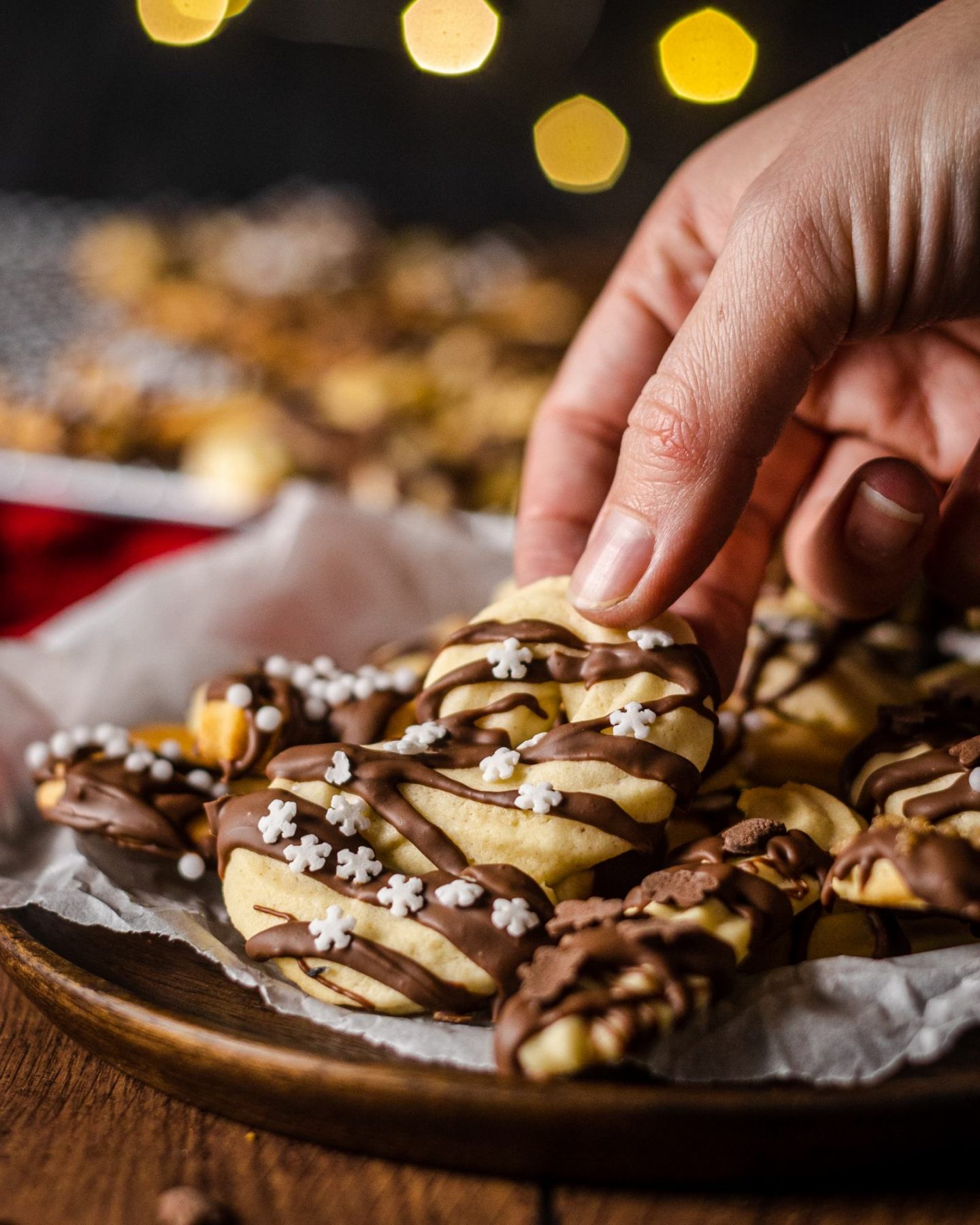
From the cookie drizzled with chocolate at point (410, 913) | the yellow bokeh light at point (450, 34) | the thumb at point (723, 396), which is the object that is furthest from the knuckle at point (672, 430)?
the yellow bokeh light at point (450, 34)

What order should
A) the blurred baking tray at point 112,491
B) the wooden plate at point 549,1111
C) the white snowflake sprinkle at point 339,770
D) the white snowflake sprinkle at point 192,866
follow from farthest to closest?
the blurred baking tray at point 112,491 → the white snowflake sprinkle at point 192,866 → the white snowflake sprinkle at point 339,770 → the wooden plate at point 549,1111

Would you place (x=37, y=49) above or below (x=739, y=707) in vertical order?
above

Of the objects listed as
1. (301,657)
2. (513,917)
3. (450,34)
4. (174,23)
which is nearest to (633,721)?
(513,917)

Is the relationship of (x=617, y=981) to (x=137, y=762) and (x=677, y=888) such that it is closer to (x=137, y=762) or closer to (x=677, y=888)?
(x=677, y=888)

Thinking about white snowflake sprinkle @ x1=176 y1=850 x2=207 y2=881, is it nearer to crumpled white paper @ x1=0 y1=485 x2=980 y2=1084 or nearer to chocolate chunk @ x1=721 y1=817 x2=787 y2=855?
crumpled white paper @ x1=0 y1=485 x2=980 y2=1084

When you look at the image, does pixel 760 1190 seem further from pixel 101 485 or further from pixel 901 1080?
pixel 101 485

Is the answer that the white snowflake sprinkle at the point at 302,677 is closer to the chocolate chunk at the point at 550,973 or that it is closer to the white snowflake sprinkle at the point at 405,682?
the white snowflake sprinkle at the point at 405,682

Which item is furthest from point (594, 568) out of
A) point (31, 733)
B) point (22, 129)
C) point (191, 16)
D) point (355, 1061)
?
point (22, 129)
